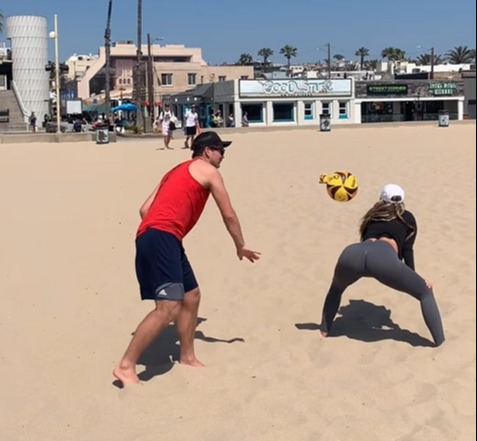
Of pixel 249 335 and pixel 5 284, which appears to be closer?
pixel 249 335

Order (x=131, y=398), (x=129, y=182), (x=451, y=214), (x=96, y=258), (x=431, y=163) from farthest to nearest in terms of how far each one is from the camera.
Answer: (x=431, y=163) → (x=129, y=182) → (x=451, y=214) → (x=96, y=258) → (x=131, y=398)

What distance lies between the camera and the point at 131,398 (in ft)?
14.6

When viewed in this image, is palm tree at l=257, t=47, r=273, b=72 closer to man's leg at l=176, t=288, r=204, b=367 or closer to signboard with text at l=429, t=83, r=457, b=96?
signboard with text at l=429, t=83, r=457, b=96

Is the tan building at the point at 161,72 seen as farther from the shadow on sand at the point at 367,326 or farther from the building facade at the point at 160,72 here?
the shadow on sand at the point at 367,326

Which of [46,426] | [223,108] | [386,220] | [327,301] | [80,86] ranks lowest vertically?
[46,426]

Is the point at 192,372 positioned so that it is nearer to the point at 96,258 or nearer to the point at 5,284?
the point at 5,284

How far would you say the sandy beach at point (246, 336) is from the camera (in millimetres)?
4094

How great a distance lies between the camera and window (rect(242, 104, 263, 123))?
56.1 metres

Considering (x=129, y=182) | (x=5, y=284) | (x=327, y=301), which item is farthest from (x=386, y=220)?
(x=129, y=182)

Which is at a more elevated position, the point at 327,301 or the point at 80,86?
the point at 80,86

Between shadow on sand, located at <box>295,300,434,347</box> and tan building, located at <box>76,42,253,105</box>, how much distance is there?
7303 cm

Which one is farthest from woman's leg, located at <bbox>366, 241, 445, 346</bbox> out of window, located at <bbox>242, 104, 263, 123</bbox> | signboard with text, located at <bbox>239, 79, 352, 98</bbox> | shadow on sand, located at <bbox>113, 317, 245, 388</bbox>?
window, located at <bbox>242, 104, 263, 123</bbox>

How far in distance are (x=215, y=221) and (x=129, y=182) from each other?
4713 mm

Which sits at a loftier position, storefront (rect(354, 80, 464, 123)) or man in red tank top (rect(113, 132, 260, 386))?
storefront (rect(354, 80, 464, 123))
